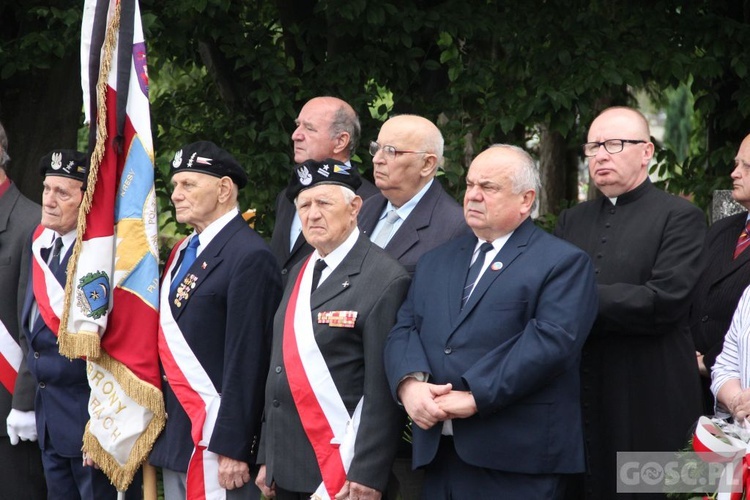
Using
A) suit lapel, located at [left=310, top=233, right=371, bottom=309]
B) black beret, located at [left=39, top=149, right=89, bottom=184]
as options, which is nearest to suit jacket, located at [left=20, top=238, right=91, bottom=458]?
black beret, located at [left=39, top=149, right=89, bottom=184]

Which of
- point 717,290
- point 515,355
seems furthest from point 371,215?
point 717,290

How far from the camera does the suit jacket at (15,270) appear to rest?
5.60 meters

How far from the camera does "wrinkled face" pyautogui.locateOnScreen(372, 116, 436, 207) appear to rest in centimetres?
539

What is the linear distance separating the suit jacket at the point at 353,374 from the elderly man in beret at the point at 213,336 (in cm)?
16

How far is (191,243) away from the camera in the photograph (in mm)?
5176

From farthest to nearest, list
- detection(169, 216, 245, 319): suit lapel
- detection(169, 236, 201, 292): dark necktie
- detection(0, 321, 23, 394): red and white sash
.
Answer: detection(0, 321, 23, 394): red and white sash, detection(169, 236, 201, 292): dark necktie, detection(169, 216, 245, 319): suit lapel

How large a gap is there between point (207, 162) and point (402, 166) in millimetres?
911

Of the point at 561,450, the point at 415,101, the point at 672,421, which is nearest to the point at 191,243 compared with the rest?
the point at 561,450

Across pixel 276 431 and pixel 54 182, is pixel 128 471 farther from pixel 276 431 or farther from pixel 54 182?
pixel 54 182

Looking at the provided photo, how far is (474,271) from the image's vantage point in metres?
4.62

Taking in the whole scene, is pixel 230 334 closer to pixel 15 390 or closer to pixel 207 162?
pixel 207 162

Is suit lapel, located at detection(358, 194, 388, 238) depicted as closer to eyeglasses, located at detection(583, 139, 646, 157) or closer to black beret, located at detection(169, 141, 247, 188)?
black beret, located at detection(169, 141, 247, 188)

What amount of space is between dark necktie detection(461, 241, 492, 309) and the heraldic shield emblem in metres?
1.63

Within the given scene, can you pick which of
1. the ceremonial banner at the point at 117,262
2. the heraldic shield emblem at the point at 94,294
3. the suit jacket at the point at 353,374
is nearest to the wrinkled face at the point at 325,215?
the suit jacket at the point at 353,374
